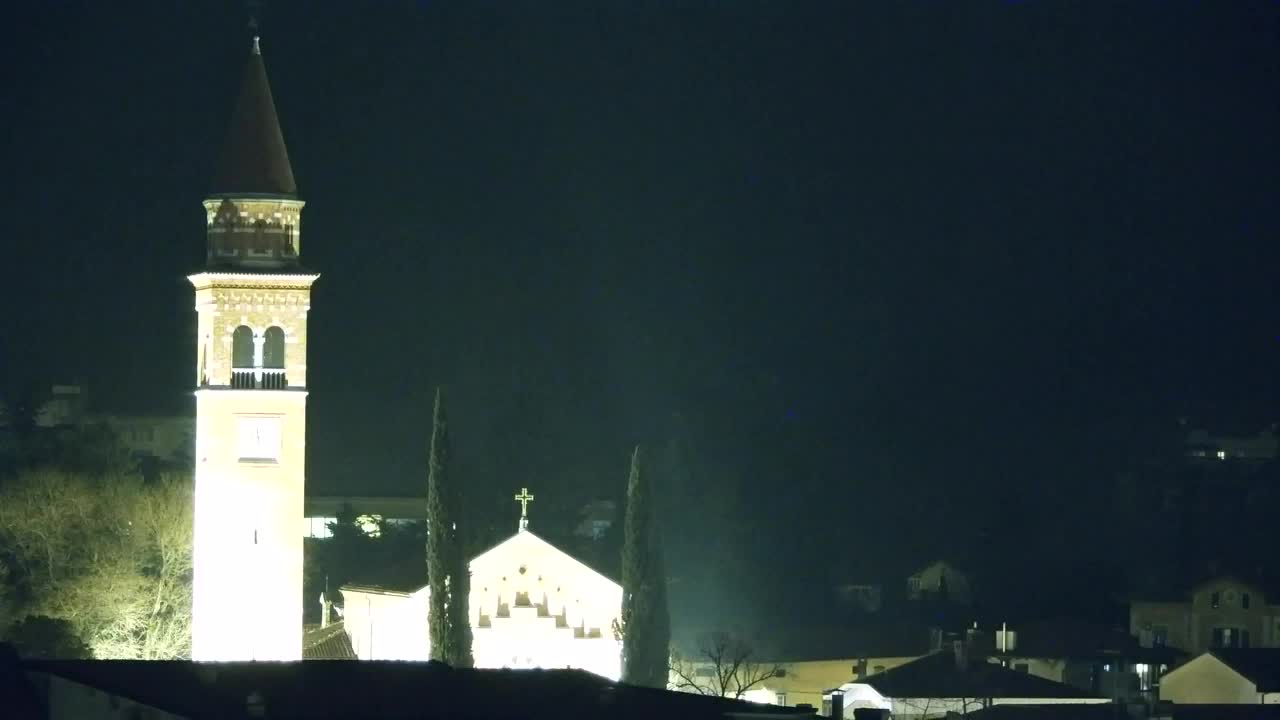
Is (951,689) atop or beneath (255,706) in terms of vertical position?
atop

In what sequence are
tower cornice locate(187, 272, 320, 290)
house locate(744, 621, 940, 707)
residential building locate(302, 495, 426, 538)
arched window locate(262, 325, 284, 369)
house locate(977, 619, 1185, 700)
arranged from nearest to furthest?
tower cornice locate(187, 272, 320, 290)
house locate(744, 621, 940, 707)
house locate(977, 619, 1185, 700)
arched window locate(262, 325, 284, 369)
residential building locate(302, 495, 426, 538)

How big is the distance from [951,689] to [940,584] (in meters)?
44.9

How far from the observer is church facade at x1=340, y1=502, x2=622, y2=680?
265ft

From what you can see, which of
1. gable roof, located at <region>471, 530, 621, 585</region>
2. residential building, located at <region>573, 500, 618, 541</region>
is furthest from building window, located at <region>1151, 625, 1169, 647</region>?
gable roof, located at <region>471, 530, 621, 585</region>

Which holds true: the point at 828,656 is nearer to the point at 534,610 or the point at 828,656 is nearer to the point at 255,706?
the point at 534,610

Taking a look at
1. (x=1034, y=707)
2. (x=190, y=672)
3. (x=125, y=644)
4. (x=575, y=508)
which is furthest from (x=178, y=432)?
(x=190, y=672)

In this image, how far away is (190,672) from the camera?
1763 inches

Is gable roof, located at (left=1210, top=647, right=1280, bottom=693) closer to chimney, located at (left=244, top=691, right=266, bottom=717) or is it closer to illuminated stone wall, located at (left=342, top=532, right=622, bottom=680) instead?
illuminated stone wall, located at (left=342, top=532, right=622, bottom=680)

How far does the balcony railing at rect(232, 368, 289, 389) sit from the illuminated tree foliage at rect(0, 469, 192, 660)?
7800mm

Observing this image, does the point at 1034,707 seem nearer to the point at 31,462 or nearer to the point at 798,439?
the point at 31,462

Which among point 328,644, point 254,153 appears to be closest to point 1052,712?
point 254,153

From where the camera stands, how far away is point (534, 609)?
267 feet

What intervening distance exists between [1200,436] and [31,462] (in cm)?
8161

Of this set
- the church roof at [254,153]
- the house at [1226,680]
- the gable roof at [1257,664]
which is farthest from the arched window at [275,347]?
the gable roof at [1257,664]
